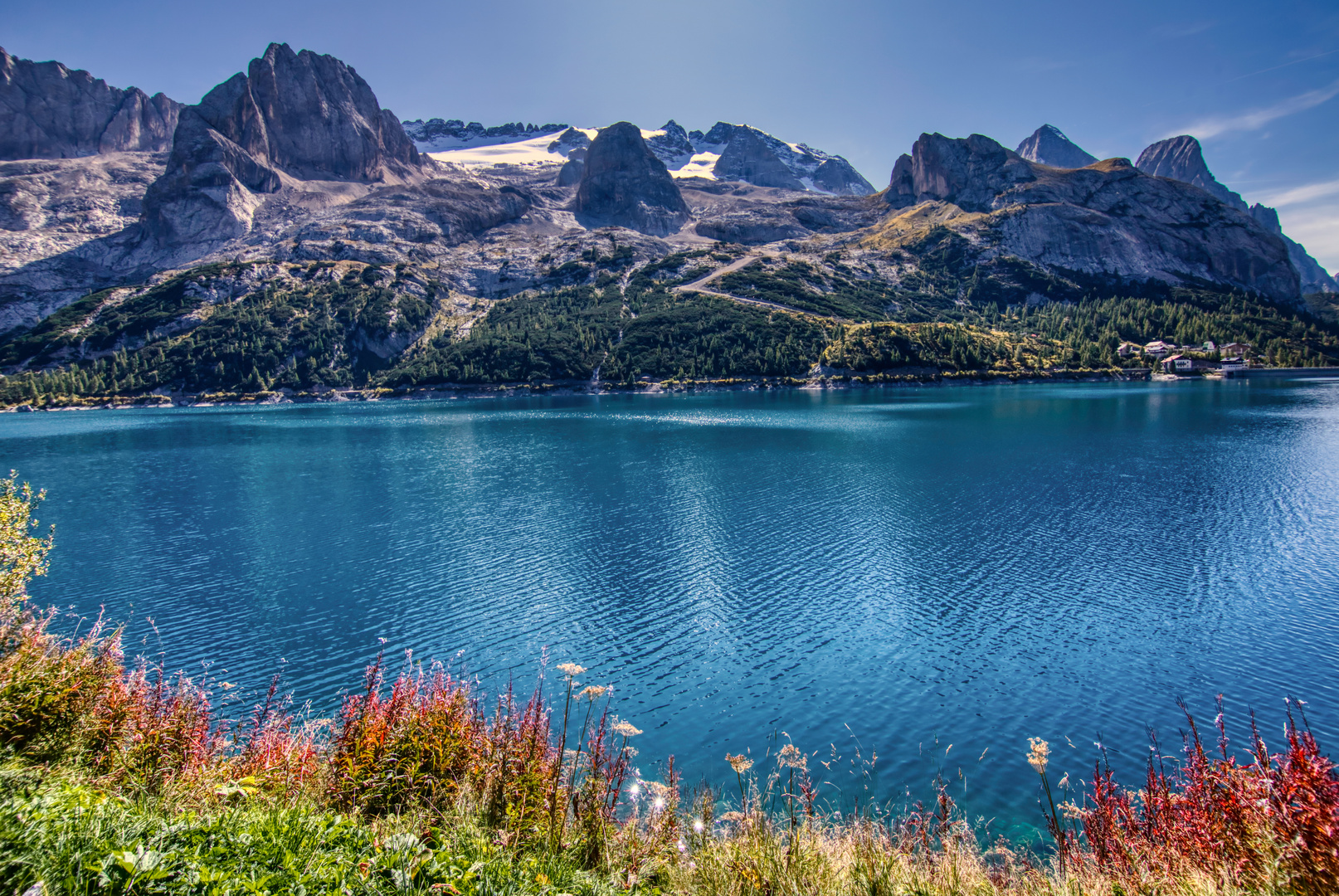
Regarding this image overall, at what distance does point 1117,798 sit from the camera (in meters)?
10.1

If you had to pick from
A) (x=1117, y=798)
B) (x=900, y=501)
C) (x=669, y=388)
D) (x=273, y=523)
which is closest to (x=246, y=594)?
(x=273, y=523)

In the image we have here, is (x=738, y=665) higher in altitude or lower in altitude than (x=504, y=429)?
lower

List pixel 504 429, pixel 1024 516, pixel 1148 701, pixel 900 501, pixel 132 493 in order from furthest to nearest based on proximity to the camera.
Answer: pixel 504 429 → pixel 132 493 → pixel 900 501 → pixel 1024 516 → pixel 1148 701

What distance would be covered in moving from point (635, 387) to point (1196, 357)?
543 ft

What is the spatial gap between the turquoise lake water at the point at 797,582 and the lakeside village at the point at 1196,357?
5193 inches

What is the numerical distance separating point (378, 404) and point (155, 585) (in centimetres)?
14126

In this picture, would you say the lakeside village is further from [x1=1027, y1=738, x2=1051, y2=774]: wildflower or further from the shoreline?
[x1=1027, y1=738, x2=1051, y2=774]: wildflower

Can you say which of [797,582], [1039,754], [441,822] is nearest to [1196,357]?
[797,582]

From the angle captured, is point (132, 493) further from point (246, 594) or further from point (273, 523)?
point (246, 594)

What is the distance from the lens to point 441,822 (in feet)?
29.0

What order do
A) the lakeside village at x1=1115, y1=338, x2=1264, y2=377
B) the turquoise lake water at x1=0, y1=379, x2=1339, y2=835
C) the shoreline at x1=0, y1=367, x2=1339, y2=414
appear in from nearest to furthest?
the turquoise lake water at x1=0, y1=379, x2=1339, y2=835 < the shoreline at x1=0, y1=367, x2=1339, y2=414 < the lakeside village at x1=1115, y1=338, x2=1264, y2=377

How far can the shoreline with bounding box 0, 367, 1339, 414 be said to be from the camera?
6417 inches

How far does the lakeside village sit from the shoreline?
239 centimetres

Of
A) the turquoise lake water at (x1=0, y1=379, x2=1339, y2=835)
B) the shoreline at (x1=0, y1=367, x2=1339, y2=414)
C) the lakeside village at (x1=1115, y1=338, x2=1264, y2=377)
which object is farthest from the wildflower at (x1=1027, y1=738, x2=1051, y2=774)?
the lakeside village at (x1=1115, y1=338, x2=1264, y2=377)
